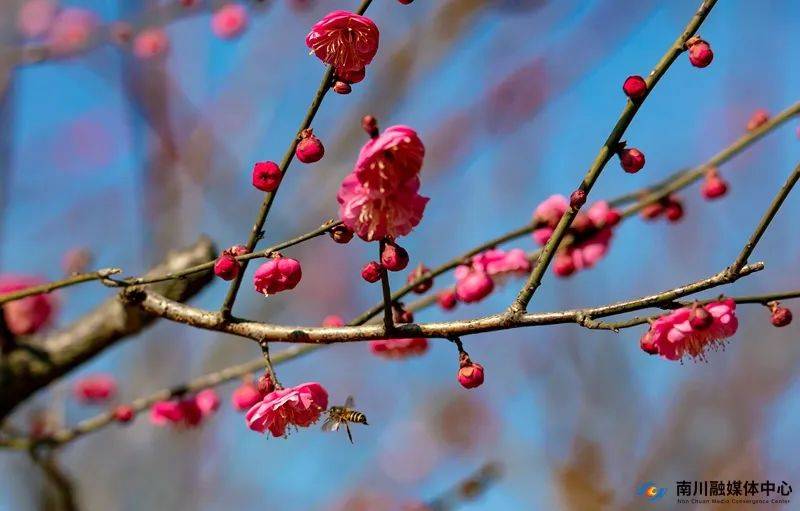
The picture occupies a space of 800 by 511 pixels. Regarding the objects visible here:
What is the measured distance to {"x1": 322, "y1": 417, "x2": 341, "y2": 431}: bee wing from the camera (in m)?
1.54

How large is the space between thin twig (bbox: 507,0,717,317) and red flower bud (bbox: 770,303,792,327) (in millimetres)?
416

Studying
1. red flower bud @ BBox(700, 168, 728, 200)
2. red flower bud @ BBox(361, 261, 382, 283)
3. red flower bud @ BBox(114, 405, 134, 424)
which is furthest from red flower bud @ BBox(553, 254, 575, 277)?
red flower bud @ BBox(114, 405, 134, 424)

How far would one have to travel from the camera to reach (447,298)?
1912mm

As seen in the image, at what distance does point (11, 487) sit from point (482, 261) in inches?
119

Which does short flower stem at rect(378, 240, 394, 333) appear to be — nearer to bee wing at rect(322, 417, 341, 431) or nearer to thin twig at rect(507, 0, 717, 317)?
thin twig at rect(507, 0, 717, 317)

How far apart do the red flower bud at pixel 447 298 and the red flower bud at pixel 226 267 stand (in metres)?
0.75

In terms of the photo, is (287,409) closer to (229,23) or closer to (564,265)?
(564,265)

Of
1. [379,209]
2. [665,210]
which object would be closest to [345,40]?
[379,209]

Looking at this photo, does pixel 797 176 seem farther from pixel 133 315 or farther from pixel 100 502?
pixel 100 502

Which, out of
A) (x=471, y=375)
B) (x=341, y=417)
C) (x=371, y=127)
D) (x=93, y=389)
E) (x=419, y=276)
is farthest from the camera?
(x=93, y=389)

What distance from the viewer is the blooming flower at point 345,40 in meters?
1.23

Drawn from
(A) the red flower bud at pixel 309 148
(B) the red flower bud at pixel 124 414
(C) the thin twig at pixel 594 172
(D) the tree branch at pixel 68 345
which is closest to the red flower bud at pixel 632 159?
(C) the thin twig at pixel 594 172

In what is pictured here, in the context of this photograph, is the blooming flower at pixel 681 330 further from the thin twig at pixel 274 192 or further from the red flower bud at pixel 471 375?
the thin twig at pixel 274 192

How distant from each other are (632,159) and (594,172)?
0.13m
